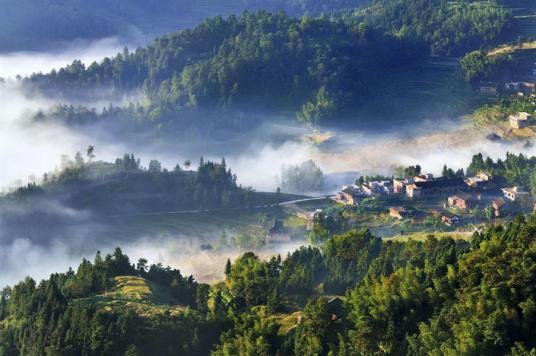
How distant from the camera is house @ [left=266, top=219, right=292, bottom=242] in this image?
9619cm

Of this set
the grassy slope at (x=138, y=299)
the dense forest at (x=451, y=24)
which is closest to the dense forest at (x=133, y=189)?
the grassy slope at (x=138, y=299)

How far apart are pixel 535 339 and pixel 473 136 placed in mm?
86497

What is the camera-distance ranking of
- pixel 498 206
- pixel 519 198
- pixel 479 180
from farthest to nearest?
pixel 479 180 → pixel 519 198 → pixel 498 206

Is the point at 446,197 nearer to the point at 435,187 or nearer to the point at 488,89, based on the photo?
the point at 435,187

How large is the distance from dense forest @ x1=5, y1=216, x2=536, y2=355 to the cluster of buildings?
1056 inches

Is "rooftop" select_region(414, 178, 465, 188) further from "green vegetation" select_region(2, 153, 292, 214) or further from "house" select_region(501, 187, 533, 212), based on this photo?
"green vegetation" select_region(2, 153, 292, 214)

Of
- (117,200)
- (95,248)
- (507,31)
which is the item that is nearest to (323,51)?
(507,31)

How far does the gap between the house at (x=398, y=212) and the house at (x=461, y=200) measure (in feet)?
15.8

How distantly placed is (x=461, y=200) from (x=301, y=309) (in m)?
38.2

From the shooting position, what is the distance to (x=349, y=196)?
344 feet

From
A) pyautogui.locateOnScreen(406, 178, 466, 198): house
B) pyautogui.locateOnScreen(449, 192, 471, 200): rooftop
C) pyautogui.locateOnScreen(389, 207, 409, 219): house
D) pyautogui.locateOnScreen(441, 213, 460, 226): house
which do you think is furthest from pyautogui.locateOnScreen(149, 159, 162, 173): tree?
pyautogui.locateOnScreen(441, 213, 460, 226): house

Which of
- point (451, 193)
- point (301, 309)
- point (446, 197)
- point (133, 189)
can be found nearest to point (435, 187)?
point (451, 193)

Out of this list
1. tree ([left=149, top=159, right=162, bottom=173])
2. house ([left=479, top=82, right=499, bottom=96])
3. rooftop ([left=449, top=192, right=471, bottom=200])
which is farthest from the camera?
house ([left=479, top=82, right=499, bottom=96])

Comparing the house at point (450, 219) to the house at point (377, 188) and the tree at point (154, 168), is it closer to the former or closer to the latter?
the house at point (377, 188)
